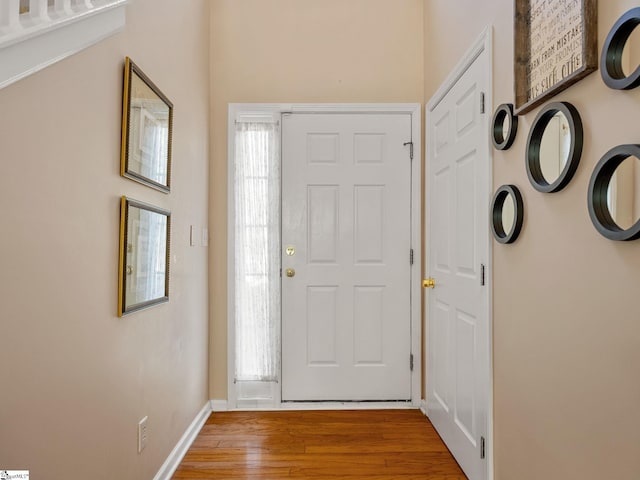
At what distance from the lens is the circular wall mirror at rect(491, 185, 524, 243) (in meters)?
1.57

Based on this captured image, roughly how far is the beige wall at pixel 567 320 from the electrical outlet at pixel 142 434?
1.46 metres

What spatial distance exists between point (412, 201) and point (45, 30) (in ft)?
7.72

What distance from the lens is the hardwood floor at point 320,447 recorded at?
7.11ft

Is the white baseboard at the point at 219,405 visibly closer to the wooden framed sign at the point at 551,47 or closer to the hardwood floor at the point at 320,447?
the hardwood floor at the point at 320,447

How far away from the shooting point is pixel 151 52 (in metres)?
1.95

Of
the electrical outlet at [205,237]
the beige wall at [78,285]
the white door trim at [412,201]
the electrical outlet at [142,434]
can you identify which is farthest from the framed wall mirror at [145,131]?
the electrical outlet at [142,434]

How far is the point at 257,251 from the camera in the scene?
2990mm

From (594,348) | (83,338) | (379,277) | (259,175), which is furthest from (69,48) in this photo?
(379,277)

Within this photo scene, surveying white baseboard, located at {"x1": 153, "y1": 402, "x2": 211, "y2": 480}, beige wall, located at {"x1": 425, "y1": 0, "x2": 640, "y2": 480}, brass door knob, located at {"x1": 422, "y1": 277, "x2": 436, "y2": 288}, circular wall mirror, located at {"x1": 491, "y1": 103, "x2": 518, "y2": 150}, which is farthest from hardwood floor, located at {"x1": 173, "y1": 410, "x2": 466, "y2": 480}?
circular wall mirror, located at {"x1": 491, "y1": 103, "x2": 518, "y2": 150}

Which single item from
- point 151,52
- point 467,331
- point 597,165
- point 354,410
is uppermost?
point 151,52

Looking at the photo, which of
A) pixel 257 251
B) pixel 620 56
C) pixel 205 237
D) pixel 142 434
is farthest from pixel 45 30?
pixel 257 251

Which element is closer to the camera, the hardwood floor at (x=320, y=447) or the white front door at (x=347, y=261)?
the hardwood floor at (x=320, y=447)

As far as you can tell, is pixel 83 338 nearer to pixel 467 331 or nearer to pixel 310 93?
pixel 467 331

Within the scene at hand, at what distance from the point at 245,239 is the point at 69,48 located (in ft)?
6.25
